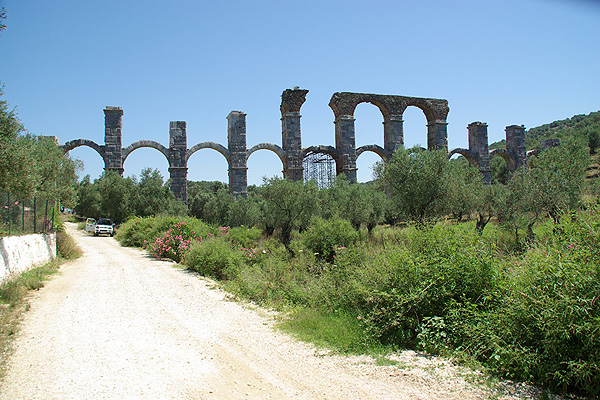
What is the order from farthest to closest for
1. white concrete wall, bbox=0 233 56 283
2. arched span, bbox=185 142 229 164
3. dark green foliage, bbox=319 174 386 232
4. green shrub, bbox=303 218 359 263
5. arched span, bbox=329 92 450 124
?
arched span, bbox=329 92 450 124
arched span, bbox=185 142 229 164
dark green foliage, bbox=319 174 386 232
green shrub, bbox=303 218 359 263
white concrete wall, bbox=0 233 56 283

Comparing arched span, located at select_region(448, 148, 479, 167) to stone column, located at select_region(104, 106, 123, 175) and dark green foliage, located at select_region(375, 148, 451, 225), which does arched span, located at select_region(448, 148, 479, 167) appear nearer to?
dark green foliage, located at select_region(375, 148, 451, 225)

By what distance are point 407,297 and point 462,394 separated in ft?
4.98

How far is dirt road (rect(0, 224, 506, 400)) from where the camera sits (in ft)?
12.3

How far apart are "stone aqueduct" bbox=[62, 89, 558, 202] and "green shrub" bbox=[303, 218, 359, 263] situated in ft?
36.0

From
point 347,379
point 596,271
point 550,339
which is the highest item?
point 596,271

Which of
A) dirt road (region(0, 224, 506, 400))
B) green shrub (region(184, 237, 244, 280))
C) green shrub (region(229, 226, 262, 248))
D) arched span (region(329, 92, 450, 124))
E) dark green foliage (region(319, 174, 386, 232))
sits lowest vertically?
dirt road (region(0, 224, 506, 400))

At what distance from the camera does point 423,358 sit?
4.41 meters

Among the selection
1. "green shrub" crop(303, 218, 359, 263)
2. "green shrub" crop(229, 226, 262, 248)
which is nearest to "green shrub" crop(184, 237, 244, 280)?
"green shrub" crop(229, 226, 262, 248)

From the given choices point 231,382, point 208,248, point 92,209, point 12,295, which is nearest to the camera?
point 231,382

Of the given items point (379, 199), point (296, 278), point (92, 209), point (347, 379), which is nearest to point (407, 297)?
point (347, 379)

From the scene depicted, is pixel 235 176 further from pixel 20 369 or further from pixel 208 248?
pixel 20 369

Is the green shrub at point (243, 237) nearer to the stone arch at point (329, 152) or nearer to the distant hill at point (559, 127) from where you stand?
the stone arch at point (329, 152)

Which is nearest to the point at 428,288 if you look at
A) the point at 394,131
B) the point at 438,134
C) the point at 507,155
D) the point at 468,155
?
the point at 394,131

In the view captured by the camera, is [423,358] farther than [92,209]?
No
